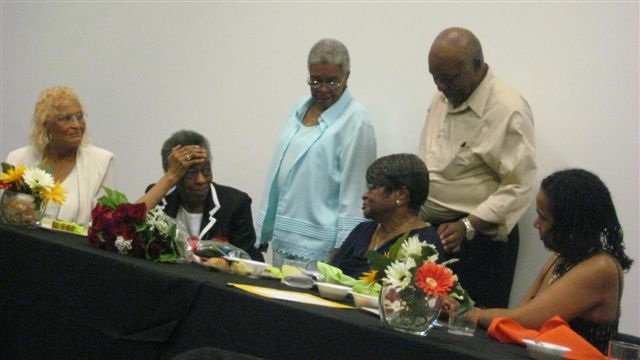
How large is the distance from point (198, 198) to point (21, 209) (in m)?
0.68

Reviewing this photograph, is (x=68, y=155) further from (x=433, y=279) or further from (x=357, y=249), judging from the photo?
(x=433, y=279)

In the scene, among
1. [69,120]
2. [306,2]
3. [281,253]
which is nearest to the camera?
[281,253]

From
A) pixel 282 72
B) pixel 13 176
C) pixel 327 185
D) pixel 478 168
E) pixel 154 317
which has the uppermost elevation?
pixel 282 72

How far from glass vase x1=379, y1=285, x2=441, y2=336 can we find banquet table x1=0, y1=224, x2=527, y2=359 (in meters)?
0.04

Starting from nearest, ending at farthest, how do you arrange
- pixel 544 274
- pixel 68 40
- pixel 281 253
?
pixel 544 274 < pixel 281 253 < pixel 68 40

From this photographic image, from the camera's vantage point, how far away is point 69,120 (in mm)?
3945

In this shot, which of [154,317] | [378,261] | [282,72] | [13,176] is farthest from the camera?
[282,72]

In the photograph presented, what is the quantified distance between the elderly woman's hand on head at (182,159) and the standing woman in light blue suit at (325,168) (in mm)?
362

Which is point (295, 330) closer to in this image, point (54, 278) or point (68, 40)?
point (54, 278)

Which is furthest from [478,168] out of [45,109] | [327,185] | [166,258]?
[45,109]

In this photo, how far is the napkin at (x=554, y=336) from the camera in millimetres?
1896

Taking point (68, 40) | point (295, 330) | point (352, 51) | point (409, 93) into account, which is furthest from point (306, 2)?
point (295, 330)

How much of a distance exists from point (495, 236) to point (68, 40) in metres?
3.40

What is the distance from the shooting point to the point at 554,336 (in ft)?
6.46
